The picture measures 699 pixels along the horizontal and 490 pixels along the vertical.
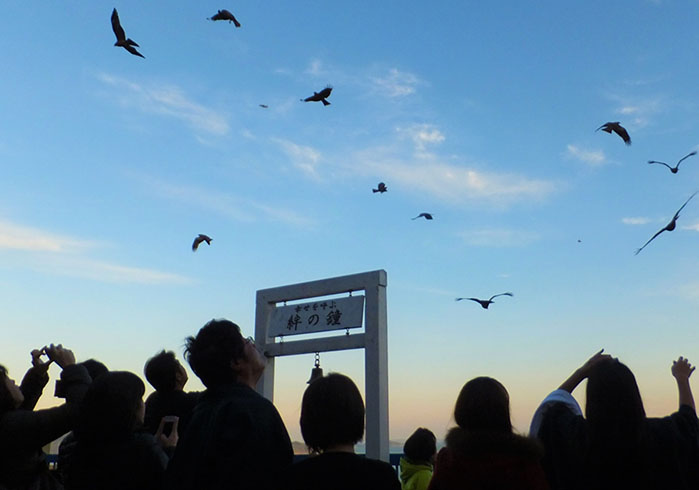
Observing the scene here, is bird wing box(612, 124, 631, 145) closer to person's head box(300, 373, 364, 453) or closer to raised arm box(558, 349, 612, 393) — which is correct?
raised arm box(558, 349, 612, 393)

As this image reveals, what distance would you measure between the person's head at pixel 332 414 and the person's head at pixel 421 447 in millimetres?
2412

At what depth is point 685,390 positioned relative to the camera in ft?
9.40

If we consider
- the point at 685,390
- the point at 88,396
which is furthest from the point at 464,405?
the point at 88,396

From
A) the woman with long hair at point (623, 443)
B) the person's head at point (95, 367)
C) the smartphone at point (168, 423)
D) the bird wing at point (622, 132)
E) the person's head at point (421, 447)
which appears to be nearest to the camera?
the woman with long hair at point (623, 443)

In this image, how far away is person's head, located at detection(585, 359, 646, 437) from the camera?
2471 mm

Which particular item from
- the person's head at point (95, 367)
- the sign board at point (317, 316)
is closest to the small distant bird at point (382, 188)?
the sign board at point (317, 316)

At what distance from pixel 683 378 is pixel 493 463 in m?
1.07

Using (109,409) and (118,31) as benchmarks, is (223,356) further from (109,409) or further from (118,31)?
(118,31)

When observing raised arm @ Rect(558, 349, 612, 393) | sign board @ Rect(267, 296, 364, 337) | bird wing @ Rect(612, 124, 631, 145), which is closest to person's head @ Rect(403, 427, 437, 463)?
raised arm @ Rect(558, 349, 612, 393)

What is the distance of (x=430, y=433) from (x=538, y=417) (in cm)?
190

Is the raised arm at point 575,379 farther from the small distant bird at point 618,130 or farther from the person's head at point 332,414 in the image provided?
the small distant bird at point 618,130

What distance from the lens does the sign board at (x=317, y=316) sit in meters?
7.23

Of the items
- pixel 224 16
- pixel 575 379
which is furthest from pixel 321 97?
pixel 575 379

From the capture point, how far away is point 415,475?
4.66 metres
